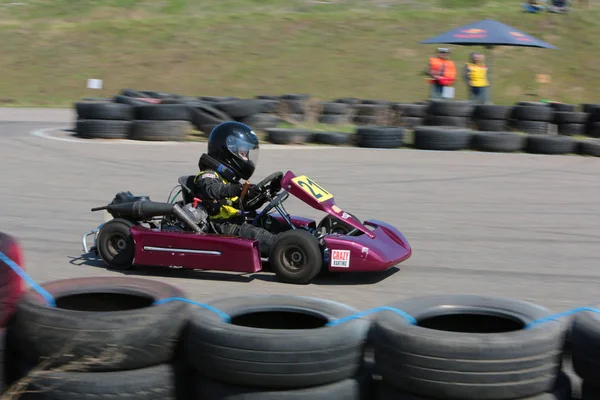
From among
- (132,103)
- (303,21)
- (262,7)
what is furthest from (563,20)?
(132,103)

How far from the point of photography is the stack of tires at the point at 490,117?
14.6 meters

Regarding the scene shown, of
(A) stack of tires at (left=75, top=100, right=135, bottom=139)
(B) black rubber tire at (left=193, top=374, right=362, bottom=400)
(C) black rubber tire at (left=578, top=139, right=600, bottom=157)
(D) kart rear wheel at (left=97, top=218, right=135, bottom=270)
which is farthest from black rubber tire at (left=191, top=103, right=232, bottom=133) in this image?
(B) black rubber tire at (left=193, top=374, right=362, bottom=400)

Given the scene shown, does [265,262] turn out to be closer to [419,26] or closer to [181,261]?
[181,261]

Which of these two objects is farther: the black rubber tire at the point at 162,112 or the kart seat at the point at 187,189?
the black rubber tire at the point at 162,112

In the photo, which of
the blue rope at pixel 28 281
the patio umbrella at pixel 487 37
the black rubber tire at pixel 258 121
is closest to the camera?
the blue rope at pixel 28 281

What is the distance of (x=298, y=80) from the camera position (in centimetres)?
2395

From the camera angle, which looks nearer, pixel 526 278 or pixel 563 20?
pixel 526 278

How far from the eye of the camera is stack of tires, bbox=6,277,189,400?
3348 millimetres

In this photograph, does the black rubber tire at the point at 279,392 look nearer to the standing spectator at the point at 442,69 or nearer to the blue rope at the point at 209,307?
the blue rope at the point at 209,307

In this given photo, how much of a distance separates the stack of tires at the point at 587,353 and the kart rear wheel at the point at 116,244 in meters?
3.61

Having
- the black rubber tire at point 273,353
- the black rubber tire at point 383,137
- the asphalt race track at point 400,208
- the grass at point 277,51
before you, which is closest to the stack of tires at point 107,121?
the asphalt race track at point 400,208

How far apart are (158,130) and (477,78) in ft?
21.2

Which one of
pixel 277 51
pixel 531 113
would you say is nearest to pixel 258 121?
pixel 531 113

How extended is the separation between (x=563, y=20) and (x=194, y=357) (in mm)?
25488
